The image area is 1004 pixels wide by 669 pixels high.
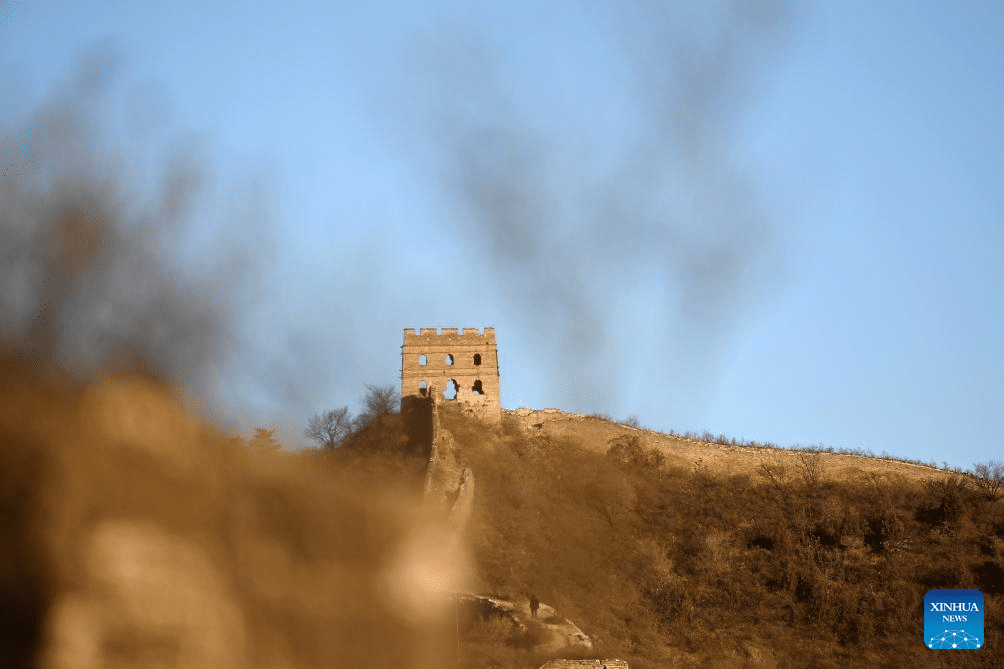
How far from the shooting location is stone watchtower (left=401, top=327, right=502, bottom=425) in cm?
4703

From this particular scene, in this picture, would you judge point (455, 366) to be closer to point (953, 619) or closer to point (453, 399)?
point (453, 399)

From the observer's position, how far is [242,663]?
18344 millimetres

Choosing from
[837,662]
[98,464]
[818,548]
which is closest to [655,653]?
[837,662]

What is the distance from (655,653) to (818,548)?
10.7m

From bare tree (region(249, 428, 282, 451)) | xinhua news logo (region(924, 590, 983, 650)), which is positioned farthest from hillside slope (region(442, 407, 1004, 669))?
bare tree (region(249, 428, 282, 451))

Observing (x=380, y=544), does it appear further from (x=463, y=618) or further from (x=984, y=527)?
(x=984, y=527)

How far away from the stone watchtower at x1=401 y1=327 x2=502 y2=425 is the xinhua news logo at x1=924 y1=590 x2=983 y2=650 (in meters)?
19.5

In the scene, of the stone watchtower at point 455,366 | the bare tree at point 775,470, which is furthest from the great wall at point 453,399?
the bare tree at point 775,470

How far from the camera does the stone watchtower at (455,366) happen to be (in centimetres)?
4703

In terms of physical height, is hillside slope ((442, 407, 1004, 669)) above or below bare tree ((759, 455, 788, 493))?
below

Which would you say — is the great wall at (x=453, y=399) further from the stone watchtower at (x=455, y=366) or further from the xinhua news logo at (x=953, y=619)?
the xinhua news logo at (x=953, y=619)

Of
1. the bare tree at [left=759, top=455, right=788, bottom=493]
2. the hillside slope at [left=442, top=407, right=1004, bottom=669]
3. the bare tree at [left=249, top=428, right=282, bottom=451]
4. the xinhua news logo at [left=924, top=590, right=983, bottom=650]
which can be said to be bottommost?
the xinhua news logo at [left=924, top=590, right=983, bottom=650]

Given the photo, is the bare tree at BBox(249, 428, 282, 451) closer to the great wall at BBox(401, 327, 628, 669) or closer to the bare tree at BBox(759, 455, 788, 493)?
the great wall at BBox(401, 327, 628, 669)

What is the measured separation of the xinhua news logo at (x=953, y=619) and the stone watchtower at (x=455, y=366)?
768 inches
